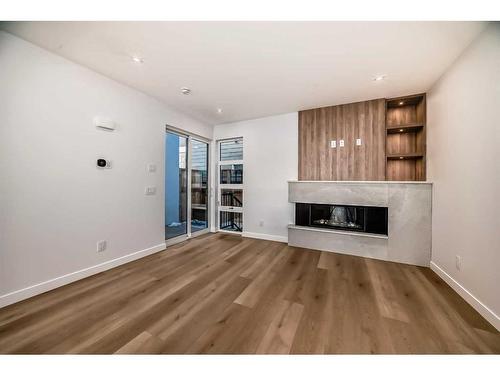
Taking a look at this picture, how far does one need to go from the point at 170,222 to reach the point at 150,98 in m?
2.62

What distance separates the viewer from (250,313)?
5.38ft

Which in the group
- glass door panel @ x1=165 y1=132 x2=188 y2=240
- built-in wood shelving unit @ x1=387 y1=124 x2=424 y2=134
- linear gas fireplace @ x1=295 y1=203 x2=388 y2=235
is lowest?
linear gas fireplace @ x1=295 y1=203 x2=388 y2=235

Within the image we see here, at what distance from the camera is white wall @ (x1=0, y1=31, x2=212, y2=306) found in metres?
1.75

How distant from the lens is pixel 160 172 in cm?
319

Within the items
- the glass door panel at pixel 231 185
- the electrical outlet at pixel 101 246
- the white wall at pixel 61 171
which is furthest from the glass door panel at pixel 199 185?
the electrical outlet at pixel 101 246

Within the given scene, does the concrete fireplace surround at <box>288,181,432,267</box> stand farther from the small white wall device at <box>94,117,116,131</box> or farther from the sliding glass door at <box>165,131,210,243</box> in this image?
the small white wall device at <box>94,117,116,131</box>

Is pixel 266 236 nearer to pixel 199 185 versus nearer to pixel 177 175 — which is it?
pixel 199 185

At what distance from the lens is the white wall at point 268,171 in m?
3.77

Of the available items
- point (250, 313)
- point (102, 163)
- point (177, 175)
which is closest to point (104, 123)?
point (102, 163)

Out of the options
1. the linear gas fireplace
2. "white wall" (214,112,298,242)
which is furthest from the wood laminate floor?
"white wall" (214,112,298,242)

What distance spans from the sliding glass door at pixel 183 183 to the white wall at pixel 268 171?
3.37 feet

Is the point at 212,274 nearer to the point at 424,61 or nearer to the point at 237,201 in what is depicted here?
the point at 237,201

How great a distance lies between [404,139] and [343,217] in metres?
1.68

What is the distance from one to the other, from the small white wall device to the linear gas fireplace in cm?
317
